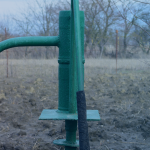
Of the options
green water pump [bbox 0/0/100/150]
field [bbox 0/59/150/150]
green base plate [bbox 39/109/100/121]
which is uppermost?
green water pump [bbox 0/0/100/150]

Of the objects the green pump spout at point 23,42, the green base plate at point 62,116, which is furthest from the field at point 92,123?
the green pump spout at point 23,42

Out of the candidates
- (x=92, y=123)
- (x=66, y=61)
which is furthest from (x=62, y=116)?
(x=92, y=123)

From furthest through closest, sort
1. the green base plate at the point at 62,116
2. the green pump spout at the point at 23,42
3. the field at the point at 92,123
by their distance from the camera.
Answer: the field at the point at 92,123, the green pump spout at the point at 23,42, the green base plate at the point at 62,116

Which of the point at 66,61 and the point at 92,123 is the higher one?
the point at 66,61

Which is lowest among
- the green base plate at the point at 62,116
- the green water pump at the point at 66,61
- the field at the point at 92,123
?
the field at the point at 92,123

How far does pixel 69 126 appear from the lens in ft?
5.23

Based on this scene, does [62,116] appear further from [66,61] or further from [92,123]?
[92,123]

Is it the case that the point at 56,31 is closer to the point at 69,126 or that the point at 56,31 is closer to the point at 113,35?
the point at 113,35

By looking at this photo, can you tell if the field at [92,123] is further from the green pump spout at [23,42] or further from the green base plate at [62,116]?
the green pump spout at [23,42]

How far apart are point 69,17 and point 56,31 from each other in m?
21.3

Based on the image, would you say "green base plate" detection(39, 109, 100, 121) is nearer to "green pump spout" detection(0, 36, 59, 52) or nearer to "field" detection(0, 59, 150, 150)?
"green pump spout" detection(0, 36, 59, 52)

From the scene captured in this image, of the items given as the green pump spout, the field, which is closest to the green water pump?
the green pump spout

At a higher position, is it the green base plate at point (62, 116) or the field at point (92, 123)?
the green base plate at point (62, 116)

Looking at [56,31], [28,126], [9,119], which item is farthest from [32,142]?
[56,31]
